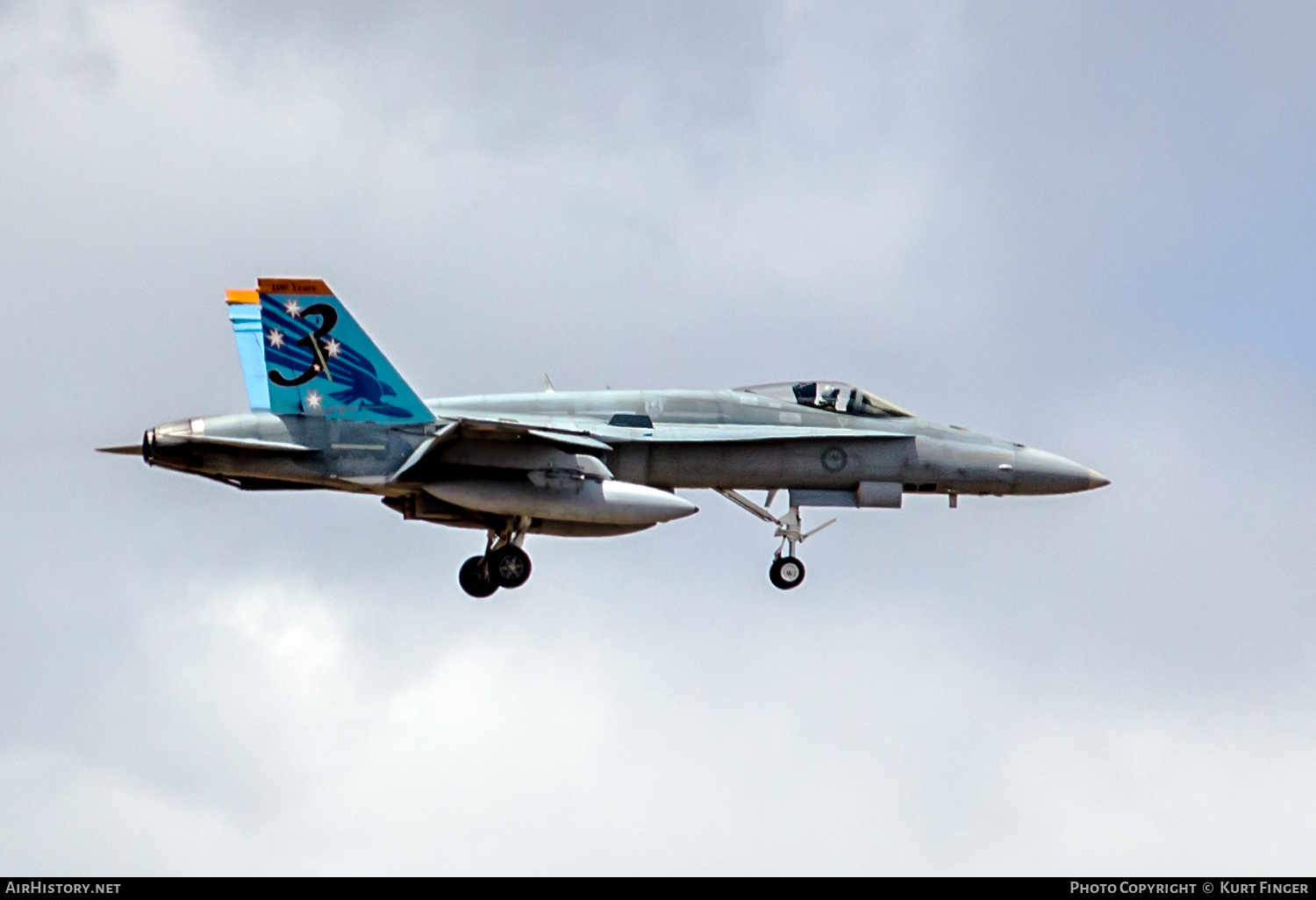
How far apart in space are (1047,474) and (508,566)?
8.74m

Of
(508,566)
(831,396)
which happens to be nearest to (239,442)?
(508,566)

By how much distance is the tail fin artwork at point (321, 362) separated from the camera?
3123cm

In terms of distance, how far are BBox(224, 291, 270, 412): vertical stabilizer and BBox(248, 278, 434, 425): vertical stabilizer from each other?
0.96 meters

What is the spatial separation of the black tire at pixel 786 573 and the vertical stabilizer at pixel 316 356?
22.5 ft

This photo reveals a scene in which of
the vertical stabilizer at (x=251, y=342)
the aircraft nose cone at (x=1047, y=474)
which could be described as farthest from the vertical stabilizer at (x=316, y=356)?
the aircraft nose cone at (x=1047, y=474)

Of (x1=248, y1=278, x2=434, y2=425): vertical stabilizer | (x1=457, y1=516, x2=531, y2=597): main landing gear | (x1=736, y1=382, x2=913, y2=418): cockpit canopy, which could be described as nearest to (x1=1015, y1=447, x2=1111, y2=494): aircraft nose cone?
(x1=736, y1=382, x2=913, y2=418): cockpit canopy

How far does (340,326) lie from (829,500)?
27.0ft

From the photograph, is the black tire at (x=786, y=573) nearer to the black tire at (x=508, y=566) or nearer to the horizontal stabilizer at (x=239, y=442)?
the black tire at (x=508, y=566)

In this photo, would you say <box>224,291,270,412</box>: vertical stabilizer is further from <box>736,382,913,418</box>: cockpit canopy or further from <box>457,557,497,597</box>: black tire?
<box>736,382,913,418</box>: cockpit canopy
